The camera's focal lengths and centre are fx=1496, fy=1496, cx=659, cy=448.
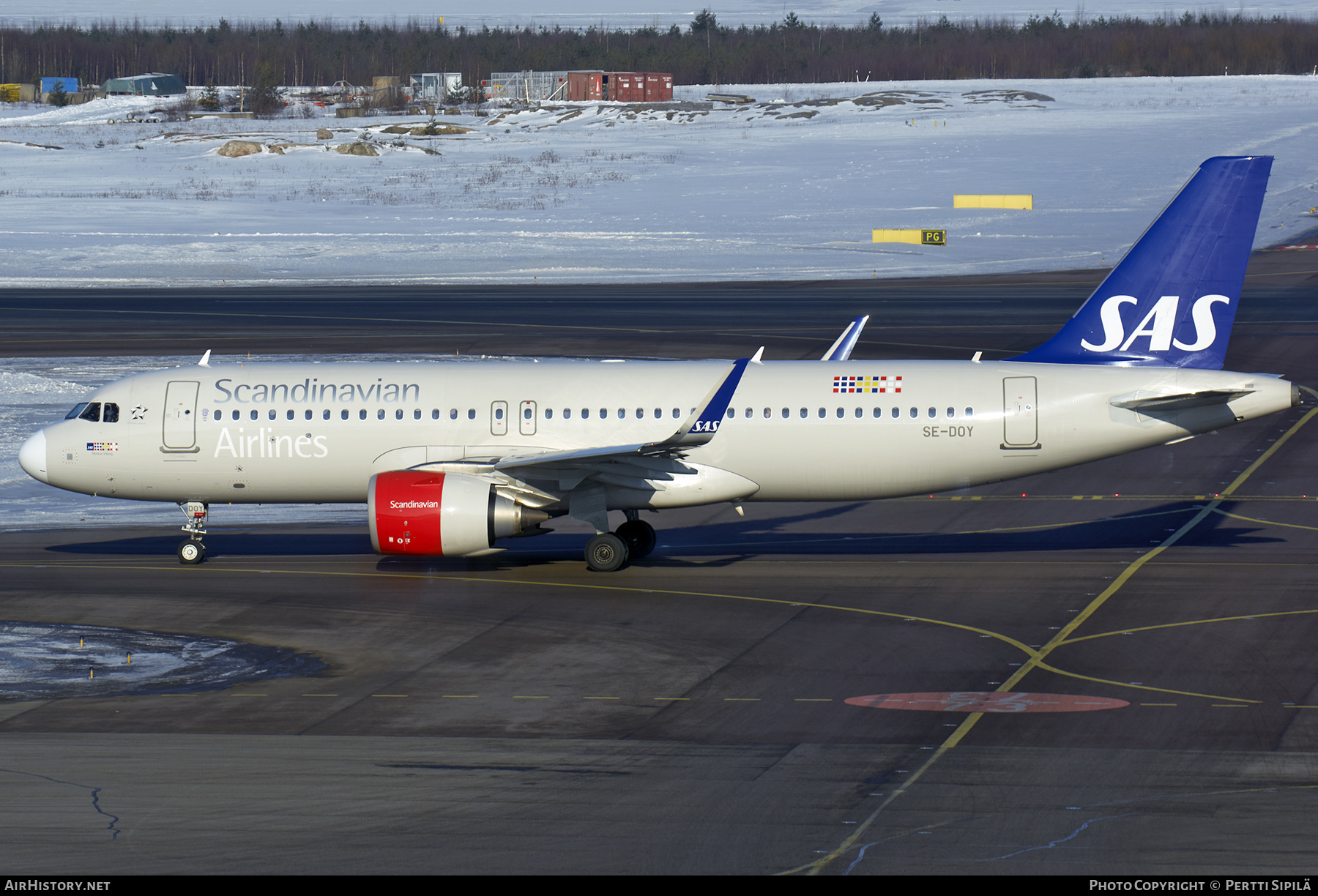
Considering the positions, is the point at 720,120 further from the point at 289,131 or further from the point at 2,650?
the point at 2,650

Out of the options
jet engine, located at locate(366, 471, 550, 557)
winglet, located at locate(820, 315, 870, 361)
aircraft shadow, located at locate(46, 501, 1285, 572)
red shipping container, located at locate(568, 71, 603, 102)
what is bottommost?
aircraft shadow, located at locate(46, 501, 1285, 572)

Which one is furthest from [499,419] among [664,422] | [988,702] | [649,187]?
[649,187]

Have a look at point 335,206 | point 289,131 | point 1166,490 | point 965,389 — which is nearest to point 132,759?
point 965,389

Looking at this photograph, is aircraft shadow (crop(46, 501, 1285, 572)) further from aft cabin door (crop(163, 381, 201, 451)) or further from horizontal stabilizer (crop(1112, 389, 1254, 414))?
horizontal stabilizer (crop(1112, 389, 1254, 414))

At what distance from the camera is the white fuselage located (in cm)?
3022

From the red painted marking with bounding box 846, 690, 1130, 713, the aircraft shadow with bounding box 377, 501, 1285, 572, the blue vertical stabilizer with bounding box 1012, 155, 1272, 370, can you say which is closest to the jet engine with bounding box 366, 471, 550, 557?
the aircraft shadow with bounding box 377, 501, 1285, 572

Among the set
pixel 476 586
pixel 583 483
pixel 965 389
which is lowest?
pixel 476 586

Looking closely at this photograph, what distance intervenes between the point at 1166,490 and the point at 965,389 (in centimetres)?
1062

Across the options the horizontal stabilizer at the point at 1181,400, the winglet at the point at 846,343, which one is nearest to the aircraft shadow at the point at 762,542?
the horizontal stabilizer at the point at 1181,400

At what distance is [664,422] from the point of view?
102ft

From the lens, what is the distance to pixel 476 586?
30.0m

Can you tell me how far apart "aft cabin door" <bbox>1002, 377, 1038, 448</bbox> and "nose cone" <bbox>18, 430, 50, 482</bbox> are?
20.3 m

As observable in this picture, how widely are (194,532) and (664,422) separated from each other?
1051cm

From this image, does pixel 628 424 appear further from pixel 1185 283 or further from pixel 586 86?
pixel 586 86
